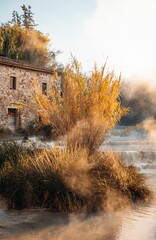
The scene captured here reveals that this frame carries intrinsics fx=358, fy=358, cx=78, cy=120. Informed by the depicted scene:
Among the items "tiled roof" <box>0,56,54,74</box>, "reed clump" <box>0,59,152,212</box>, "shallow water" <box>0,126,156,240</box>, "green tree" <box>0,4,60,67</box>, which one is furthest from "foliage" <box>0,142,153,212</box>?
"green tree" <box>0,4,60,67</box>

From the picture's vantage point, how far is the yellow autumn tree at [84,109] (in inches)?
308

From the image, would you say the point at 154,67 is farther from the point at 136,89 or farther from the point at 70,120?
the point at 70,120

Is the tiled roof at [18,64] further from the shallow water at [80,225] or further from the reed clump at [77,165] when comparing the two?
the shallow water at [80,225]

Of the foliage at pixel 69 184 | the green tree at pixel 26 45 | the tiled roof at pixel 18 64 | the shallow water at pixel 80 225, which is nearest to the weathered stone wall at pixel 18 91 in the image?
the tiled roof at pixel 18 64

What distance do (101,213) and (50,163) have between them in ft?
4.04

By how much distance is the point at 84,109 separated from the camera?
7941 mm

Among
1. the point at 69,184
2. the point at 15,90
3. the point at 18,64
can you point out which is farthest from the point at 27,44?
the point at 69,184

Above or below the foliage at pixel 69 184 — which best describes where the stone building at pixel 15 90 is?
above

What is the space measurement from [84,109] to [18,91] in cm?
1793

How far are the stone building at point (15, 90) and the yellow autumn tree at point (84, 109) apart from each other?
1568 cm

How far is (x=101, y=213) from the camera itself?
5.89 m

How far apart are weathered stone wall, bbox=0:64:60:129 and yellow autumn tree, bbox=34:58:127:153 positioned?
51.5ft

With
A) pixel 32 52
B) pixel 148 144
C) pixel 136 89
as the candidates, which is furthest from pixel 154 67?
pixel 148 144

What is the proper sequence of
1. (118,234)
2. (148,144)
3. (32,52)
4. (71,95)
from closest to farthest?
(118,234)
(71,95)
(148,144)
(32,52)
